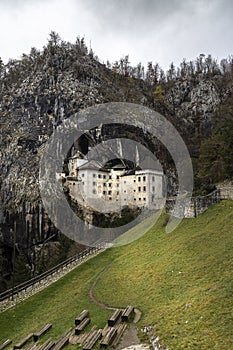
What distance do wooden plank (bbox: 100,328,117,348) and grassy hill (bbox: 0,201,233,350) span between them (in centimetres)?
138

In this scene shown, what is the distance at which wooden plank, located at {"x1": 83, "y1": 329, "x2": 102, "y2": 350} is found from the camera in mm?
12888

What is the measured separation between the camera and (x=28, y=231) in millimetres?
77938

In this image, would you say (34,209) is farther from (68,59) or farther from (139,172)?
(68,59)

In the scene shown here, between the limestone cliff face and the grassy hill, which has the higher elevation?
the limestone cliff face

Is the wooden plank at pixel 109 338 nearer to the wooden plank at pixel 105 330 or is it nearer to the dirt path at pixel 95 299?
the wooden plank at pixel 105 330

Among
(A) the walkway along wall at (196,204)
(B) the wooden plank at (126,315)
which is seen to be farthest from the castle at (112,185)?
(B) the wooden plank at (126,315)

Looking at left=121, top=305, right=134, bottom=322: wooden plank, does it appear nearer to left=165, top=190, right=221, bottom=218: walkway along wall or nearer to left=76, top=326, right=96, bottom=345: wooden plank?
left=76, top=326, right=96, bottom=345: wooden plank

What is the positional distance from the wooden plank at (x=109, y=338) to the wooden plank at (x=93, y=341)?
1.47ft

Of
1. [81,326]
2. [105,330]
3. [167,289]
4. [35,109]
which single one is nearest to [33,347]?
[81,326]

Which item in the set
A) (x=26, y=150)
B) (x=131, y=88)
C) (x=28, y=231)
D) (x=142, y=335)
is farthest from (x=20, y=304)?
(x=131, y=88)

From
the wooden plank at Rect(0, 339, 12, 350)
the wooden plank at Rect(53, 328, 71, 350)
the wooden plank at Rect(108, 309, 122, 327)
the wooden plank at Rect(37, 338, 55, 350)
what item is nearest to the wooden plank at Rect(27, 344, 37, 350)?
the wooden plank at Rect(37, 338, 55, 350)

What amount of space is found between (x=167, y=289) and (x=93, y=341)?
5.64 metres

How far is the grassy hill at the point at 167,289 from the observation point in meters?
12.6

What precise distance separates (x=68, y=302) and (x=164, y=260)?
6.81 m
